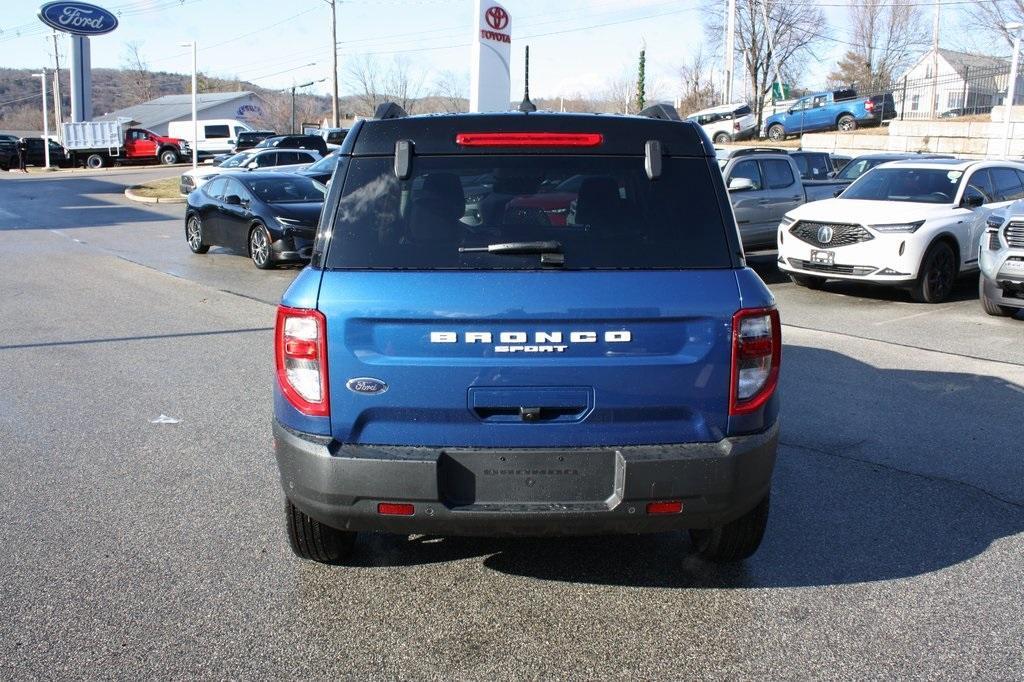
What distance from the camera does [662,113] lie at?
4301mm

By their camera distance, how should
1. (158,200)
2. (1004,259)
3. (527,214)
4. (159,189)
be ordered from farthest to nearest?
(159,189)
(158,200)
(1004,259)
(527,214)

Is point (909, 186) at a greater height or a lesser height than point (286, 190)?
greater

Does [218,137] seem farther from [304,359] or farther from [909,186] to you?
[304,359]

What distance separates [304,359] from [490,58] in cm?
1591

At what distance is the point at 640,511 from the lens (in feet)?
12.0

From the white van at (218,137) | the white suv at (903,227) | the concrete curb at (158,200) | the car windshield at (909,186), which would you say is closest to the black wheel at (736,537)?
the white suv at (903,227)

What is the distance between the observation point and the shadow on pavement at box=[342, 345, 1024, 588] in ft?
14.4

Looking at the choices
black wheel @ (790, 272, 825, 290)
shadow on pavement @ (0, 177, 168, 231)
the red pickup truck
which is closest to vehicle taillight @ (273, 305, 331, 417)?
black wheel @ (790, 272, 825, 290)

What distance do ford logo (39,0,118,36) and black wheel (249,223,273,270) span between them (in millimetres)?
49006

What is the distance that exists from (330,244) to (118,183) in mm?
39360

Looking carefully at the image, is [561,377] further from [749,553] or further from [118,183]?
[118,183]

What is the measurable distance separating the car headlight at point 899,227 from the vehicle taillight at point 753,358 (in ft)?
29.9

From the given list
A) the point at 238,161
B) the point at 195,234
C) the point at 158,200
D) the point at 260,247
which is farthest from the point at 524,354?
the point at 238,161

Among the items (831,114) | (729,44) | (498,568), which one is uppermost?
(729,44)
